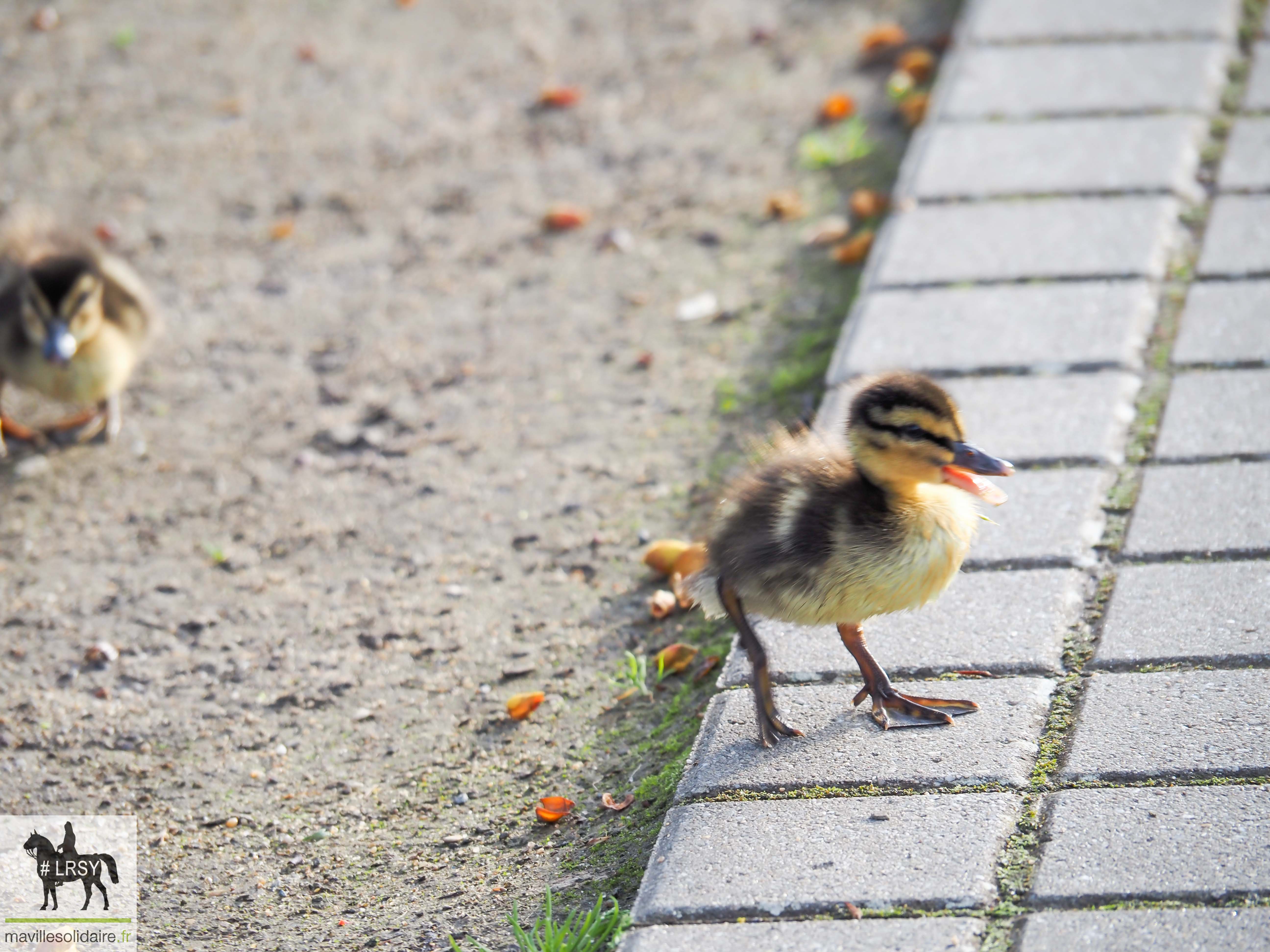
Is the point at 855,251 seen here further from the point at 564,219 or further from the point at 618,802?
the point at 618,802

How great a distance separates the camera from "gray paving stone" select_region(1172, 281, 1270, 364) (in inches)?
180

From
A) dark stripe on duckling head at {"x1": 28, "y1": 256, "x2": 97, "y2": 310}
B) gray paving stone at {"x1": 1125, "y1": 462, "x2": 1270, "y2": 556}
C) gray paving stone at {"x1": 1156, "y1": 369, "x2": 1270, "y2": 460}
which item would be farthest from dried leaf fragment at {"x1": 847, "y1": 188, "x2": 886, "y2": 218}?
dark stripe on duckling head at {"x1": 28, "y1": 256, "x2": 97, "y2": 310}

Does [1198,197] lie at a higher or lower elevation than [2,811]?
higher

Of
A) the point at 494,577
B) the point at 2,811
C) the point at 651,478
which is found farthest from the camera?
the point at 651,478

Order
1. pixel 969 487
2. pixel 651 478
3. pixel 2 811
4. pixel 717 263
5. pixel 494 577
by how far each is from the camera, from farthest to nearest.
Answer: pixel 717 263 → pixel 651 478 → pixel 494 577 → pixel 2 811 → pixel 969 487

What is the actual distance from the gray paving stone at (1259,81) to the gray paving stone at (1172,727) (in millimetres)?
3346

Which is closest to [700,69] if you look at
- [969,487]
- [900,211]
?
[900,211]

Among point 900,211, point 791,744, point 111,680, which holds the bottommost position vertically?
point 111,680

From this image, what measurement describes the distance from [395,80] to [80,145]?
1.61m

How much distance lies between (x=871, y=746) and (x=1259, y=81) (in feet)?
13.3

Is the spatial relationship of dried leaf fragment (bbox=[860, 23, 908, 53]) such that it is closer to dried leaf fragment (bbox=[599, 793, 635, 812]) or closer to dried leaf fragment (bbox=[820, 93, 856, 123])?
dried leaf fragment (bbox=[820, 93, 856, 123])

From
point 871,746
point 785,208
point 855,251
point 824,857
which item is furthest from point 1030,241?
point 824,857

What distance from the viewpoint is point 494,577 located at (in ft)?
14.8

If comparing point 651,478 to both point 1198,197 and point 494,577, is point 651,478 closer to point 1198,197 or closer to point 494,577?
point 494,577
